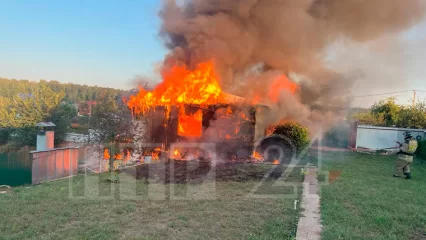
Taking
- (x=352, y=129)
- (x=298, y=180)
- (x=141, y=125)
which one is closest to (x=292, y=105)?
(x=352, y=129)

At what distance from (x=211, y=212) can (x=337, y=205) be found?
2.65m

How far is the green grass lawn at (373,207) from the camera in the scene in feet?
14.9

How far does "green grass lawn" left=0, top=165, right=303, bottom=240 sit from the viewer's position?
4.25 m

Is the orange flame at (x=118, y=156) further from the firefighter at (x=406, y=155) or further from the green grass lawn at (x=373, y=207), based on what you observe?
the firefighter at (x=406, y=155)

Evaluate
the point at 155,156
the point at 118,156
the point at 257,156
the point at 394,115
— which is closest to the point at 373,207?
the point at 257,156

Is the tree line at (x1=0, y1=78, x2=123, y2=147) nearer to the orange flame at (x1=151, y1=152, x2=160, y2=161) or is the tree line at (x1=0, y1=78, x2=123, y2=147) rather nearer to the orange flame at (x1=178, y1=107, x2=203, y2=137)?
the orange flame at (x1=178, y1=107, x2=203, y2=137)

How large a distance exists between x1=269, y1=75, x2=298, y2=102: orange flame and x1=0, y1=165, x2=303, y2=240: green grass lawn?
773 centimetres

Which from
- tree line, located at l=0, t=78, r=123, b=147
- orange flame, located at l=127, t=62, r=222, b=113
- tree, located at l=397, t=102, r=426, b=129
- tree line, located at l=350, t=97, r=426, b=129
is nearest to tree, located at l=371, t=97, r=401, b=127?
tree line, located at l=350, t=97, r=426, b=129

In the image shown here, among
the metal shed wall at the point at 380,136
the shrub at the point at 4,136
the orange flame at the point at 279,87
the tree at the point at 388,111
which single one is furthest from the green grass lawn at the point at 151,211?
the shrub at the point at 4,136

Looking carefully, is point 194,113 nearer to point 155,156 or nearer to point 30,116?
point 155,156

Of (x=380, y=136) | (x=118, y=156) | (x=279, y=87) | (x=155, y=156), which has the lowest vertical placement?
(x=155, y=156)

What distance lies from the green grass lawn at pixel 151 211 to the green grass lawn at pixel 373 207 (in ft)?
2.42

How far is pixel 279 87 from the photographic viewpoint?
15.1 m

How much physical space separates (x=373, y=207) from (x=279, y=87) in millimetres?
9904
